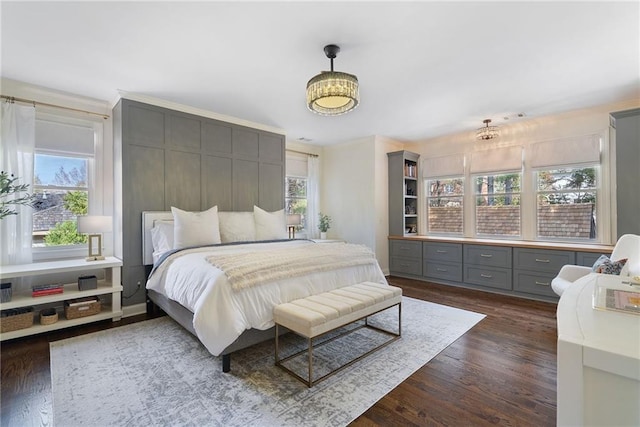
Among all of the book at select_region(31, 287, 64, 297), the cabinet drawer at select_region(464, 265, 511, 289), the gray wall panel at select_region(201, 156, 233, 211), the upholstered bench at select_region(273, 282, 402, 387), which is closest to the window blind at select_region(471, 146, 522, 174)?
the cabinet drawer at select_region(464, 265, 511, 289)

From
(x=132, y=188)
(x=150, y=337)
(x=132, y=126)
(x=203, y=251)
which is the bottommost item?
(x=150, y=337)

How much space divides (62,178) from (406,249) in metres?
5.19

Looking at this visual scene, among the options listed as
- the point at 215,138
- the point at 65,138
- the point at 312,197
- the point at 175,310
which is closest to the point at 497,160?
the point at 312,197

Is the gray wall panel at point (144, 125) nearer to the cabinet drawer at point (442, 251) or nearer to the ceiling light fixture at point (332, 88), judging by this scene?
the ceiling light fixture at point (332, 88)

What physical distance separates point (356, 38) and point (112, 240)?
3.75m

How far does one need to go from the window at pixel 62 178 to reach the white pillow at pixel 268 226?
2.02 metres

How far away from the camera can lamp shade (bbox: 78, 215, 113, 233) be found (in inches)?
126

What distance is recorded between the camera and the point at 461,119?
4.47 m

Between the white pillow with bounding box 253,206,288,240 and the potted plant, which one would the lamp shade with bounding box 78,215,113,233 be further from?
the potted plant

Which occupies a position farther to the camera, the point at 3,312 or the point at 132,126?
the point at 132,126

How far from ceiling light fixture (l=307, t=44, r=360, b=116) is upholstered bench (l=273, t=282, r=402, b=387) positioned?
1.67 meters

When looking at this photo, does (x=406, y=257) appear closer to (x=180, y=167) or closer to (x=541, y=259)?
(x=541, y=259)

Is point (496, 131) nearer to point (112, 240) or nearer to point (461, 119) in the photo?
point (461, 119)

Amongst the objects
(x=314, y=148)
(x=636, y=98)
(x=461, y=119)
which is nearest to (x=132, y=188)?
(x=314, y=148)
